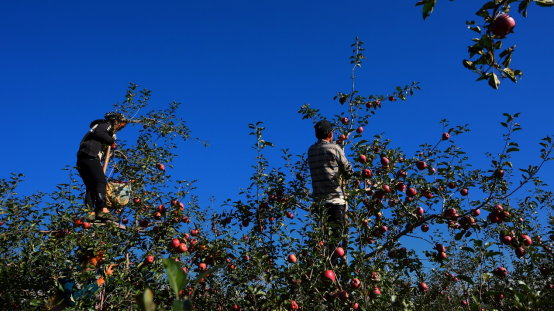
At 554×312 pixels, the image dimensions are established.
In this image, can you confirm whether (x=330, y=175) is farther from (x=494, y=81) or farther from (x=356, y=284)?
(x=494, y=81)

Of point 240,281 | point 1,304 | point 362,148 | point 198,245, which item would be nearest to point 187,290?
point 198,245

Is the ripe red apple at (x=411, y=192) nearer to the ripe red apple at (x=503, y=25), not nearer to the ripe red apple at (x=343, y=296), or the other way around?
the ripe red apple at (x=343, y=296)

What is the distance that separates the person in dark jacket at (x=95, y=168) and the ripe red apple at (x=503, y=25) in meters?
4.13

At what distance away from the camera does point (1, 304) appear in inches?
152

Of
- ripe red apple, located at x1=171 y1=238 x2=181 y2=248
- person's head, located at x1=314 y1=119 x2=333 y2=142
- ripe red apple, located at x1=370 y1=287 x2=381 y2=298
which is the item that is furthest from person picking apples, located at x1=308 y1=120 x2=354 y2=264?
ripe red apple, located at x1=171 y1=238 x2=181 y2=248

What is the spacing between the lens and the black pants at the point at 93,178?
4283mm

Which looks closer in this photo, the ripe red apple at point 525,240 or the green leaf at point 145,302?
the green leaf at point 145,302

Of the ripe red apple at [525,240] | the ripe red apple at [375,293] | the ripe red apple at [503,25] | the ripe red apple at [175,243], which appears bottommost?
the ripe red apple at [375,293]

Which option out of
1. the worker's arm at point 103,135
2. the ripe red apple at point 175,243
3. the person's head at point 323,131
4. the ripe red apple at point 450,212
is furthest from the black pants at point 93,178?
the ripe red apple at point 450,212

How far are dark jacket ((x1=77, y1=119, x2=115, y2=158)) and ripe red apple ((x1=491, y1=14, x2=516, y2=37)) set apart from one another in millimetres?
4254

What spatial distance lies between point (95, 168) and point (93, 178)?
0.42 feet

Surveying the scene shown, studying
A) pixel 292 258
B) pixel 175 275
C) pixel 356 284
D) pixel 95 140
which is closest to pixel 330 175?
pixel 292 258

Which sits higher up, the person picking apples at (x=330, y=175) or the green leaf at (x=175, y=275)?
the person picking apples at (x=330, y=175)

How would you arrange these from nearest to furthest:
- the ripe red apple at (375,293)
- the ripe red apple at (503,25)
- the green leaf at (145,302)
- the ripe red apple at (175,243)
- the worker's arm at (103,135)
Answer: the green leaf at (145,302), the ripe red apple at (503,25), the ripe red apple at (375,293), the ripe red apple at (175,243), the worker's arm at (103,135)
